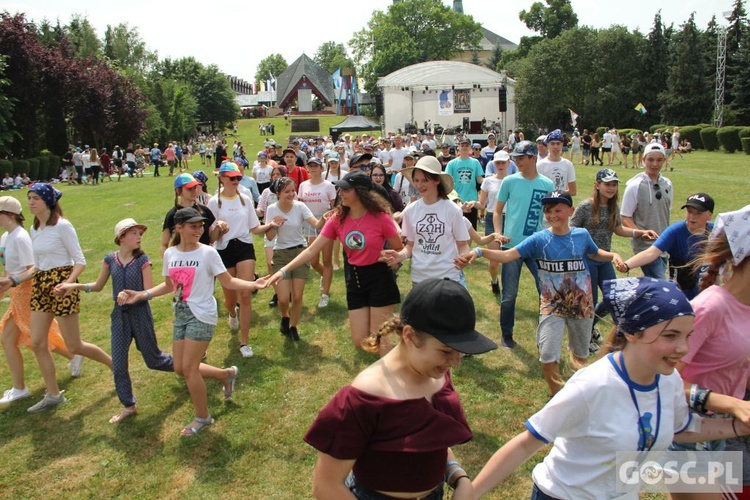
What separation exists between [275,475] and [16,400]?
3285 mm

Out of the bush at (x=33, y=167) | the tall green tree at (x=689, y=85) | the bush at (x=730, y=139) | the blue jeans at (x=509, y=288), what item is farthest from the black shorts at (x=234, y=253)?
the tall green tree at (x=689, y=85)

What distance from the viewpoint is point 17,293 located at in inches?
230

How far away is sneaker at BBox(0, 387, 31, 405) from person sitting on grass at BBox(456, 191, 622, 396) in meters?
4.72

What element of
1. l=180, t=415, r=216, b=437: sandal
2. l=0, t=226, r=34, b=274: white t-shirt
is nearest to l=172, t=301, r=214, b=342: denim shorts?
l=180, t=415, r=216, b=437: sandal

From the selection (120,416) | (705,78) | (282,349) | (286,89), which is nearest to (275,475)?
(120,416)

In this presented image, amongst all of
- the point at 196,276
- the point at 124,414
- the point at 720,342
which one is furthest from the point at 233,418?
the point at 720,342

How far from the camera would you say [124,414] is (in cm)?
566

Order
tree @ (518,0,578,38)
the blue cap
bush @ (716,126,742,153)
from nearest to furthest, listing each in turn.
Result: the blue cap < bush @ (716,126,742,153) < tree @ (518,0,578,38)

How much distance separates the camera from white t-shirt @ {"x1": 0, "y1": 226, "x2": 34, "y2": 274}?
18.2ft

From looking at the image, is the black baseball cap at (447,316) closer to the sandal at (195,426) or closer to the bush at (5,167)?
the sandal at (195,426)

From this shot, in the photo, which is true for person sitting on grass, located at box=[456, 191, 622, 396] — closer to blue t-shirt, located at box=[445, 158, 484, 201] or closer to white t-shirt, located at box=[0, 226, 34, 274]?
white t-shirt, located at box=[0, 226, 34, 274]

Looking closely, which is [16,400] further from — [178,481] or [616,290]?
[616,290]

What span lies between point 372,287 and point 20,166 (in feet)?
104

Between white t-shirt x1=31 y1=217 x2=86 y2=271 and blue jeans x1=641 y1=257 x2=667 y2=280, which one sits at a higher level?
white t-shirt x1=31 y1=217 x2=86 y2=271
